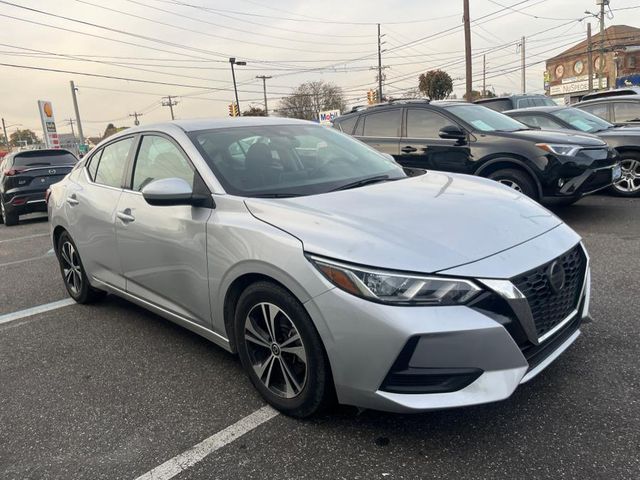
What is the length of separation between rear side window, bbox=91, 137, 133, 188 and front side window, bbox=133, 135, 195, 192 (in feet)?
0.79

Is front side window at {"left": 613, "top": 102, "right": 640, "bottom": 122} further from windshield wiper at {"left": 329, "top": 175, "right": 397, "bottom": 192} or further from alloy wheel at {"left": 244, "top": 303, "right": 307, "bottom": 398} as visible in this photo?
alloy wheel at {"left": 244, "top": 303, "right": 307, "bottom": 398}

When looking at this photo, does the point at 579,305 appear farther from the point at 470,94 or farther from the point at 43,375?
the point at 470,94

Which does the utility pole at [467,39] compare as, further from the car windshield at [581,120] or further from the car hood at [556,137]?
the car hood at [556,137]

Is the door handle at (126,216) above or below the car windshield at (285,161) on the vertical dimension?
below

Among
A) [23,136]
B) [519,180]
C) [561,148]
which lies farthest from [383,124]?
[23,136]

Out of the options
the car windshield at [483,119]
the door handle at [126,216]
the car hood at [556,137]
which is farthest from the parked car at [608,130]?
the door handle at [126,216]

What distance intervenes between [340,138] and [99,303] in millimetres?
2779

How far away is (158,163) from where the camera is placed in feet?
12.0

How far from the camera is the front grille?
236 centimetres

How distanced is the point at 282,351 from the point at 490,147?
17.5 ft

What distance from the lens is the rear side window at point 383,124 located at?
313 inches

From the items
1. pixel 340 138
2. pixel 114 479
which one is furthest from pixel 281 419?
pixel 340 138

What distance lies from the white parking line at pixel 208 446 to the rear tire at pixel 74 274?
2554 millimetres

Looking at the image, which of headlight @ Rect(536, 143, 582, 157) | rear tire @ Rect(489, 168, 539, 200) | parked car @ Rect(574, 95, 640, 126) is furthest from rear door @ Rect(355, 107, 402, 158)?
parked car @ Rect(574, 95, 640, 126)
